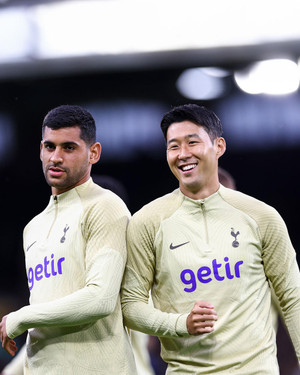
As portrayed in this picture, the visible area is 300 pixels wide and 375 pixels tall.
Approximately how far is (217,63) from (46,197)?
5.03ft

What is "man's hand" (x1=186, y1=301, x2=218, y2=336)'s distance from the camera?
101 inches

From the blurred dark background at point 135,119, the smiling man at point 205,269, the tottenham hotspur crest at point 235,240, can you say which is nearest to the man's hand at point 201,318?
the smiling man at point 205,269

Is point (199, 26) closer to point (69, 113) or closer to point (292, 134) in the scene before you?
point (292, 134)

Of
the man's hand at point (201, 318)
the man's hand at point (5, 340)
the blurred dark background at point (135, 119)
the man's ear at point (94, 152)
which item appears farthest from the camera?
the blurred dark background at point (135, 119)

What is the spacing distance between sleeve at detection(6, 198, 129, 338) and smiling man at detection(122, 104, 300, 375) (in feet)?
0.32

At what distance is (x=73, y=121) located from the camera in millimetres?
2875

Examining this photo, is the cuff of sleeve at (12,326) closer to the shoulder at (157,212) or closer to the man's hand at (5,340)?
the man's hand at (5,340)

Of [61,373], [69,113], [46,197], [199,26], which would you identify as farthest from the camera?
[46,197]

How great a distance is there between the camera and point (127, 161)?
17.3 ft

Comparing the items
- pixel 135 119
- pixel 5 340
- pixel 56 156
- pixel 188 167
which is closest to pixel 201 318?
pixel 188 167

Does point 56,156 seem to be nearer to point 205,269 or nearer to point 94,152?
point 94,152

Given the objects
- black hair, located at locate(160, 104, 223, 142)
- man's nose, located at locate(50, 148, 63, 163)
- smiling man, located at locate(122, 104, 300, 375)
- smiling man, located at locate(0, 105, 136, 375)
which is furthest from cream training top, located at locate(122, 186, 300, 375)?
man's nose, located at locate(50, 148, 63, 163)

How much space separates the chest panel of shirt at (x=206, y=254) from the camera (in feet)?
8.85

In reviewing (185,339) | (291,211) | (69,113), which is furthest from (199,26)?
(185,339)
